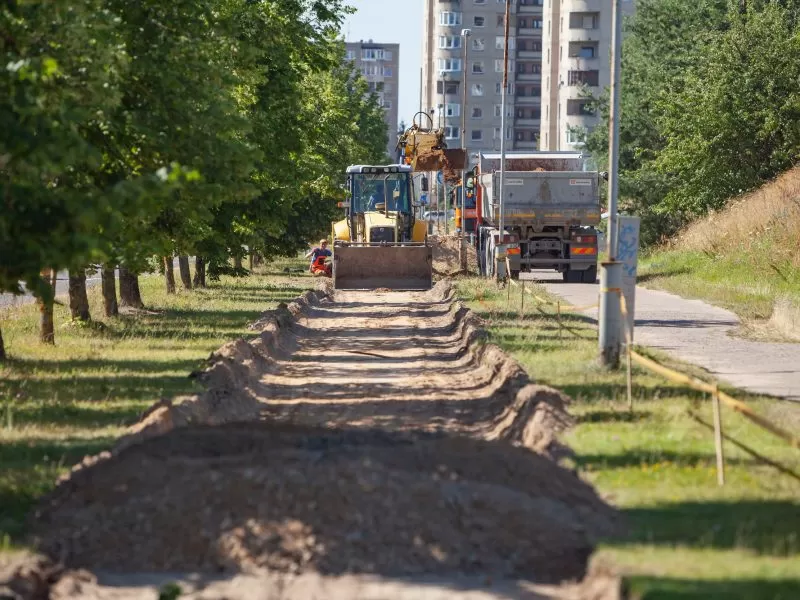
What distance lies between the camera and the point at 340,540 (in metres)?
9.18

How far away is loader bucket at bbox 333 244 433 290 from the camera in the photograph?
3669 cm

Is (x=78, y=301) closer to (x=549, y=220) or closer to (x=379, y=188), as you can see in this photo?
(x=379, y=188)

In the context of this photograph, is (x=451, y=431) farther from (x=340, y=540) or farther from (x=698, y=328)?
(x=698, y=328)

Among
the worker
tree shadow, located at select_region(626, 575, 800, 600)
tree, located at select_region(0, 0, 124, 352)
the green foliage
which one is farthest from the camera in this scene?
the worker

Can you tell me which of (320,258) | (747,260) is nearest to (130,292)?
(747,260)

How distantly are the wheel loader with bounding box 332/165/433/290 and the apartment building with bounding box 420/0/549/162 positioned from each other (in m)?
114

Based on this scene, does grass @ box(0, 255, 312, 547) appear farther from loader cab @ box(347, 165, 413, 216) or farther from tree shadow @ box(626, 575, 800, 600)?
loader cab @ box(347, 165, 413, 216)

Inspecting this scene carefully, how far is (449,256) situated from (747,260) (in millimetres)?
14691

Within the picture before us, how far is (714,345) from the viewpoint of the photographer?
2338cm

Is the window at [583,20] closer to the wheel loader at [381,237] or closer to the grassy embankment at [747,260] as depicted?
the grassy embankment at [747,260]

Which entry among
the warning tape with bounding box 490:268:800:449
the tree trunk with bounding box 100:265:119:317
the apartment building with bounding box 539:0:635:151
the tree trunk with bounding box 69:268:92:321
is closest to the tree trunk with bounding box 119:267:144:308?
the tree trunk with bounding box 100:265:119:317

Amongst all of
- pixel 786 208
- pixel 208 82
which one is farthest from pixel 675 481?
pixel 786 208

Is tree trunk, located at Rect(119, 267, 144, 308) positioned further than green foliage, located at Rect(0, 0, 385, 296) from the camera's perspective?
Yes

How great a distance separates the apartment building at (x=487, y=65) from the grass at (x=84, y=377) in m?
123
